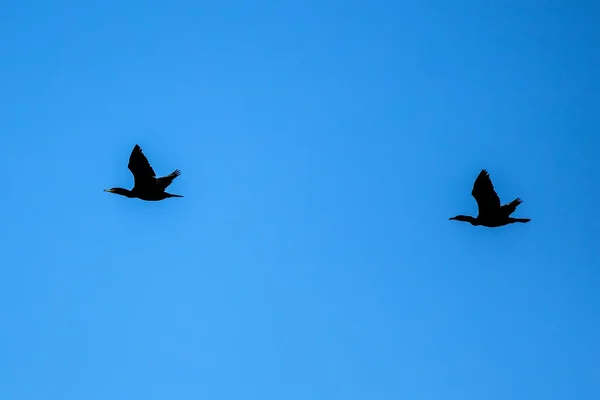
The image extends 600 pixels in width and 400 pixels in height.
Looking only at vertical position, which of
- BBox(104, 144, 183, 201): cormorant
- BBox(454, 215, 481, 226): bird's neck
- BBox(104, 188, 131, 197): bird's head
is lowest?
BBox(104, 144, 183, 201): cormorant

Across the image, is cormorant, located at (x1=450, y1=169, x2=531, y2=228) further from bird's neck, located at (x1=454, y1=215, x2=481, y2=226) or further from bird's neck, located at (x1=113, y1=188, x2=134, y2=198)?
bird's neck, located at (x1=113, y1=188, x2=134, y2=198)

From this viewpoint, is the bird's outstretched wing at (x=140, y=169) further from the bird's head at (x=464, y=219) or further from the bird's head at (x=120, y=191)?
the bird's head at (x=464, y=219)

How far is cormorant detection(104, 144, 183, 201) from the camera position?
38.2 meters

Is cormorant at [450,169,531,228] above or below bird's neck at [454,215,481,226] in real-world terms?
below

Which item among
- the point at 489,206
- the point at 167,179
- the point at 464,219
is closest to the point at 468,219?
the point at 464,219

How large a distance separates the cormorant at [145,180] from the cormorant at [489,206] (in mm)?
9646

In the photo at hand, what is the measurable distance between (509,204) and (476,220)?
5.36 ft

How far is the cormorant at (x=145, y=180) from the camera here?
1505 inches

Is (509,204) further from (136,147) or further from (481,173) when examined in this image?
(136,147)

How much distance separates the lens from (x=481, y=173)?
124ft

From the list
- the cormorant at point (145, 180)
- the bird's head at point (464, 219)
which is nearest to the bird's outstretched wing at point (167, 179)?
the cormorant at point (145, 180)

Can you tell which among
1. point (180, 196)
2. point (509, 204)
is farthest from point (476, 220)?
point (180, 196)

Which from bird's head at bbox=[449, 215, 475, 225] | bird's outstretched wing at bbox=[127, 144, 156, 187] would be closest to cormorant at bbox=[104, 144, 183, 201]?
bird's outstretched wing at bbox=[127, 144, 156, 187]

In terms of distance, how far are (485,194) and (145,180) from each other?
1091 centimetres
